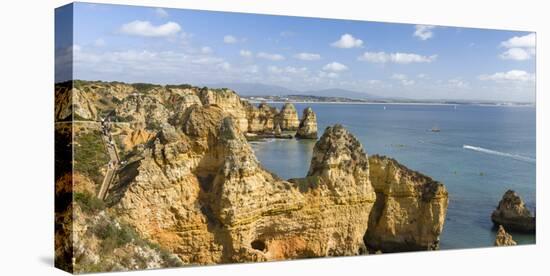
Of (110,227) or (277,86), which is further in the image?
(277,86)

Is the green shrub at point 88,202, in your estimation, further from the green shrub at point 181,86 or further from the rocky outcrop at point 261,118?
the rocky outcrop at point 261,118

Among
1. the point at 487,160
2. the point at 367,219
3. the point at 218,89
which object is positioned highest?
the point at 218,89

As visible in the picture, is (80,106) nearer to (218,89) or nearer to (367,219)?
(218,89)

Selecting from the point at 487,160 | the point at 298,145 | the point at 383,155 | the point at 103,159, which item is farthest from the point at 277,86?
the point at 487,160

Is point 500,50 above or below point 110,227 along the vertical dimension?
above

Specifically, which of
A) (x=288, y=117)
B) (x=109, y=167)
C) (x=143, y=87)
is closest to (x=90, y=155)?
(x=109, y=167)

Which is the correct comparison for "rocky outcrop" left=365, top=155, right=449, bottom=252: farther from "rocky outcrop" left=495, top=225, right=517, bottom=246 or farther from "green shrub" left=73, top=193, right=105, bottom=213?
"green shrub" left=73, top=193, right=105, bottom=213

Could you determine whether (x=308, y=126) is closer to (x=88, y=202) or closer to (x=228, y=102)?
(x=228, y=102)

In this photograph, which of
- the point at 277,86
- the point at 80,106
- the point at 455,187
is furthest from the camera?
the point at 455,187

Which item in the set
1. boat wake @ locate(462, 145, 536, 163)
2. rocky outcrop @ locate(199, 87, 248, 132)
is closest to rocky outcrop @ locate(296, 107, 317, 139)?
rocky outcrop @ locate(199, 87, 248, 132)
